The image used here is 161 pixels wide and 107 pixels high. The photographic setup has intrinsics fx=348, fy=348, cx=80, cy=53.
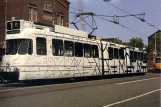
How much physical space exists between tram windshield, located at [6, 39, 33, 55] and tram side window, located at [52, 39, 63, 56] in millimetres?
1983

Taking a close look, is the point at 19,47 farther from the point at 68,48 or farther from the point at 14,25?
the point at 68,48

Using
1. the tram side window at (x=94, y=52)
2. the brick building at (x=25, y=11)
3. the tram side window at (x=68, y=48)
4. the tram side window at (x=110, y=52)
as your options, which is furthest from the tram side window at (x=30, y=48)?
the brick building at (x=25, y=11)

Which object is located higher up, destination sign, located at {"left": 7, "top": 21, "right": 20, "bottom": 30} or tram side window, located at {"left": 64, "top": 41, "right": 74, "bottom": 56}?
destination sign, located at {"left": 7, "top": 21, "right": 20, "bottom": 30}

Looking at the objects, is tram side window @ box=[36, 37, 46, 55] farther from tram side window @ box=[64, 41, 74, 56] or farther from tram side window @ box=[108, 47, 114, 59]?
tram side window @ box=[108, 47, 114, 59]

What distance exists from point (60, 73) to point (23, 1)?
25.1 metres

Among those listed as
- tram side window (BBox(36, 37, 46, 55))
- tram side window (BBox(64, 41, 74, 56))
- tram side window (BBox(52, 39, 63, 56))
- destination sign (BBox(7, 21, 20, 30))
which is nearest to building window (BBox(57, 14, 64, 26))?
tram side window (BBox(64, 41, 74, 56))

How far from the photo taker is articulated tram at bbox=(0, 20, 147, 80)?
19981 mm

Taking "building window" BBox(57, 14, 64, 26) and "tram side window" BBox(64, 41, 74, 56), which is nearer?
"tram side window" BBox(64, 41, 74, 56)

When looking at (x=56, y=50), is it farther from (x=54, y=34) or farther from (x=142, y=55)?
A: (x=142, y=55)

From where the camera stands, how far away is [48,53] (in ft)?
69.7

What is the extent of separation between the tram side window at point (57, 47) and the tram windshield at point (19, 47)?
6.51ft

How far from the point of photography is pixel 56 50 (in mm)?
21953

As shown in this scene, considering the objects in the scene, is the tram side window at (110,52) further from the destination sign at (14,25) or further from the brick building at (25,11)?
the brick building at (25,11)

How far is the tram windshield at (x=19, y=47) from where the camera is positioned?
20.1 m
